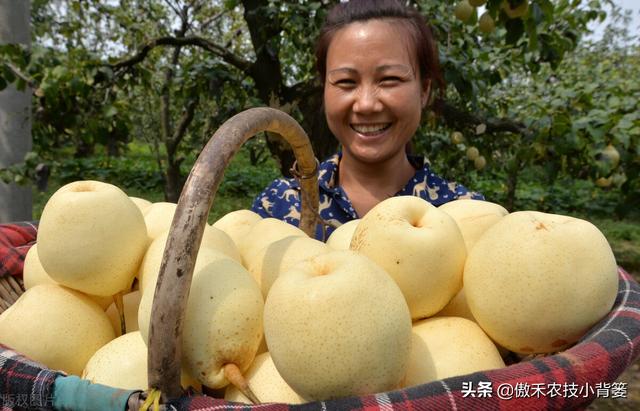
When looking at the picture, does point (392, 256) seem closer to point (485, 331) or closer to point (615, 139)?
point (485, 331)

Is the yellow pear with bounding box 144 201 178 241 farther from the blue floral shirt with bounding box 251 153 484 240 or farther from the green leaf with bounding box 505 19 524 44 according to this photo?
the green leaf with bounding box 505 19 524 44

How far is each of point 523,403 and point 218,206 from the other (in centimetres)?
762

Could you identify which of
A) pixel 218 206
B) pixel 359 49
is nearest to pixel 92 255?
pixel 359 49

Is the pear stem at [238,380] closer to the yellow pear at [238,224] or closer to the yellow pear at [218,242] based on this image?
the yellow pear at [218,242]

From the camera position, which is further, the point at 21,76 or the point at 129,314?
the point at 21,76

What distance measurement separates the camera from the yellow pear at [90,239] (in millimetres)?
930

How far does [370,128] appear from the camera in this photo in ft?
5.88

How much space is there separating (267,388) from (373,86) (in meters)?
1.15

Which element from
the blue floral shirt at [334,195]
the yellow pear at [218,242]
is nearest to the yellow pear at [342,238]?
the yellow pear at [218,242]

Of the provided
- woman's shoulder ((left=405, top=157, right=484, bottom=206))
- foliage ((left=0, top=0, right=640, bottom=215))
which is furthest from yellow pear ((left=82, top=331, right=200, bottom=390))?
foliage ((left=0, top=0, right=640, bottom=215))

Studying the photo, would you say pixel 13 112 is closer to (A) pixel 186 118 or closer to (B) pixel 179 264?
(A) pixel 186 118

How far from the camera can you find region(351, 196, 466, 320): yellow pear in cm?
89

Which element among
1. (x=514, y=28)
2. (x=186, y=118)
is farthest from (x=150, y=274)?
(x=186, y=118)

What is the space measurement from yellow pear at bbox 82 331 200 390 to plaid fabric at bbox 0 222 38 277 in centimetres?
56
